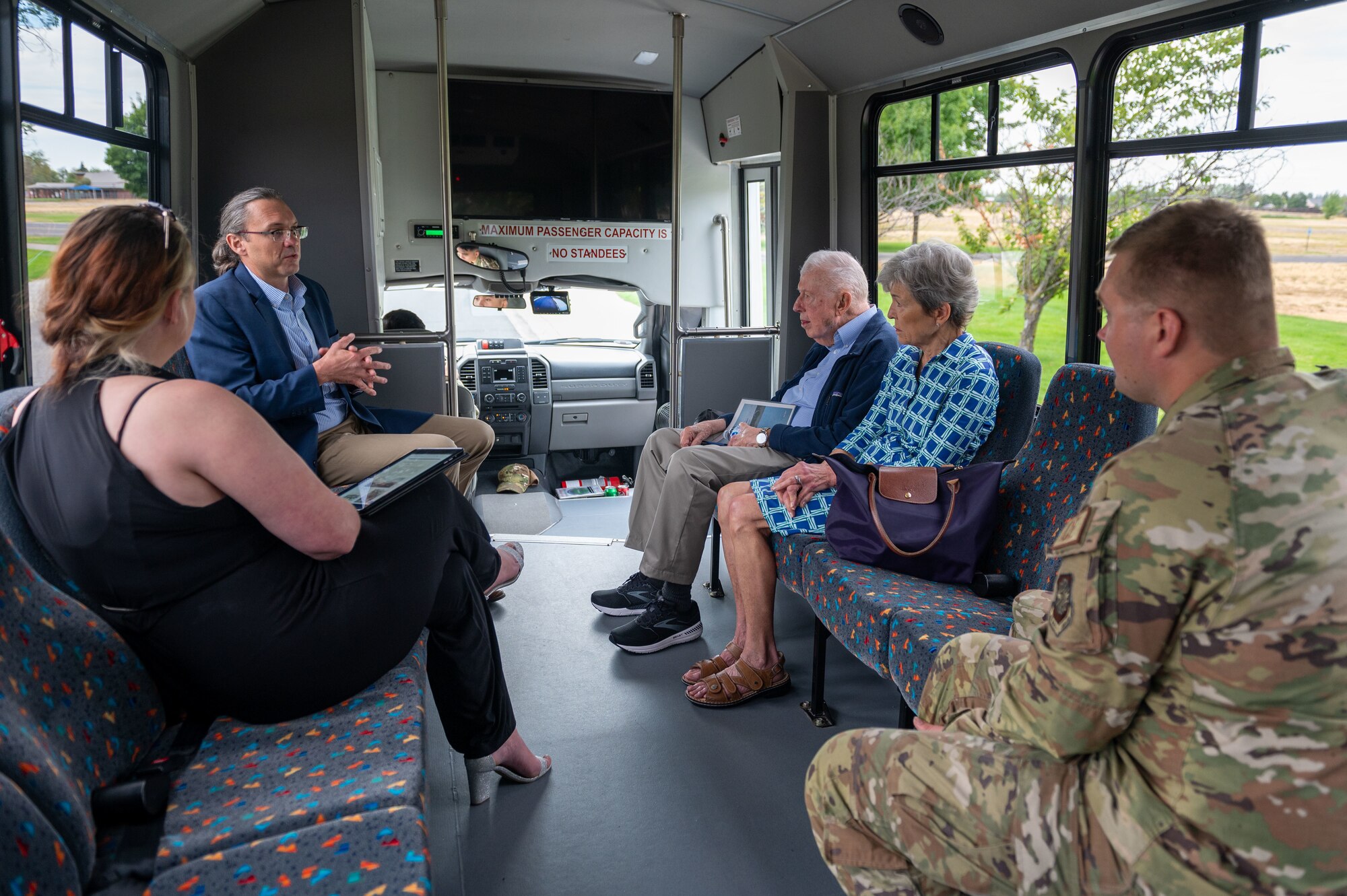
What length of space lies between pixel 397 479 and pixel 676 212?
3.13 metres

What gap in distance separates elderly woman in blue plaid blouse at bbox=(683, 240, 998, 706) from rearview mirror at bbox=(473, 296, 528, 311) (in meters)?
3.22

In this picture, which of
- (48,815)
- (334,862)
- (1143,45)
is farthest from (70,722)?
(1143,45)

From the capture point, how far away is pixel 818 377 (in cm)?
383

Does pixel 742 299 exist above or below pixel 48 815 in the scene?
above

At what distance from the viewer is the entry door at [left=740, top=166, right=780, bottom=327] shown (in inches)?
224

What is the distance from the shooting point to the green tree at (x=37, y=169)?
105 inches

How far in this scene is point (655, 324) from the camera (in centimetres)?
680

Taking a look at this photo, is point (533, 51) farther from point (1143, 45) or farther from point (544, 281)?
point (1143, 45)

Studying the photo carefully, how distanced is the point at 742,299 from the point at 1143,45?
10.2 ft

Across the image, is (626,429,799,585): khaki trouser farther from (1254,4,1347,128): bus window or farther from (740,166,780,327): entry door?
(740,166,780,327): entry door

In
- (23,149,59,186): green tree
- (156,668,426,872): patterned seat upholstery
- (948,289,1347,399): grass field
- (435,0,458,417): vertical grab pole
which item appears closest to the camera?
(156,668,426,872): patterned seat upholstery

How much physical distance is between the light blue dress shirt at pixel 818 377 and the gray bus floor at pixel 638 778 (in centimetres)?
84

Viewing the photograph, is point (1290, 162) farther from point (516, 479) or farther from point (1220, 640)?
point (516, 479)

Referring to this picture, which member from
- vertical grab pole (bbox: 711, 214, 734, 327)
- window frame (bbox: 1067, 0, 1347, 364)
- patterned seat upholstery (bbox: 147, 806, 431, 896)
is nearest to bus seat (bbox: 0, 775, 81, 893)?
patterned seat upholstery (bbox: 147, 806, 431, 896)
